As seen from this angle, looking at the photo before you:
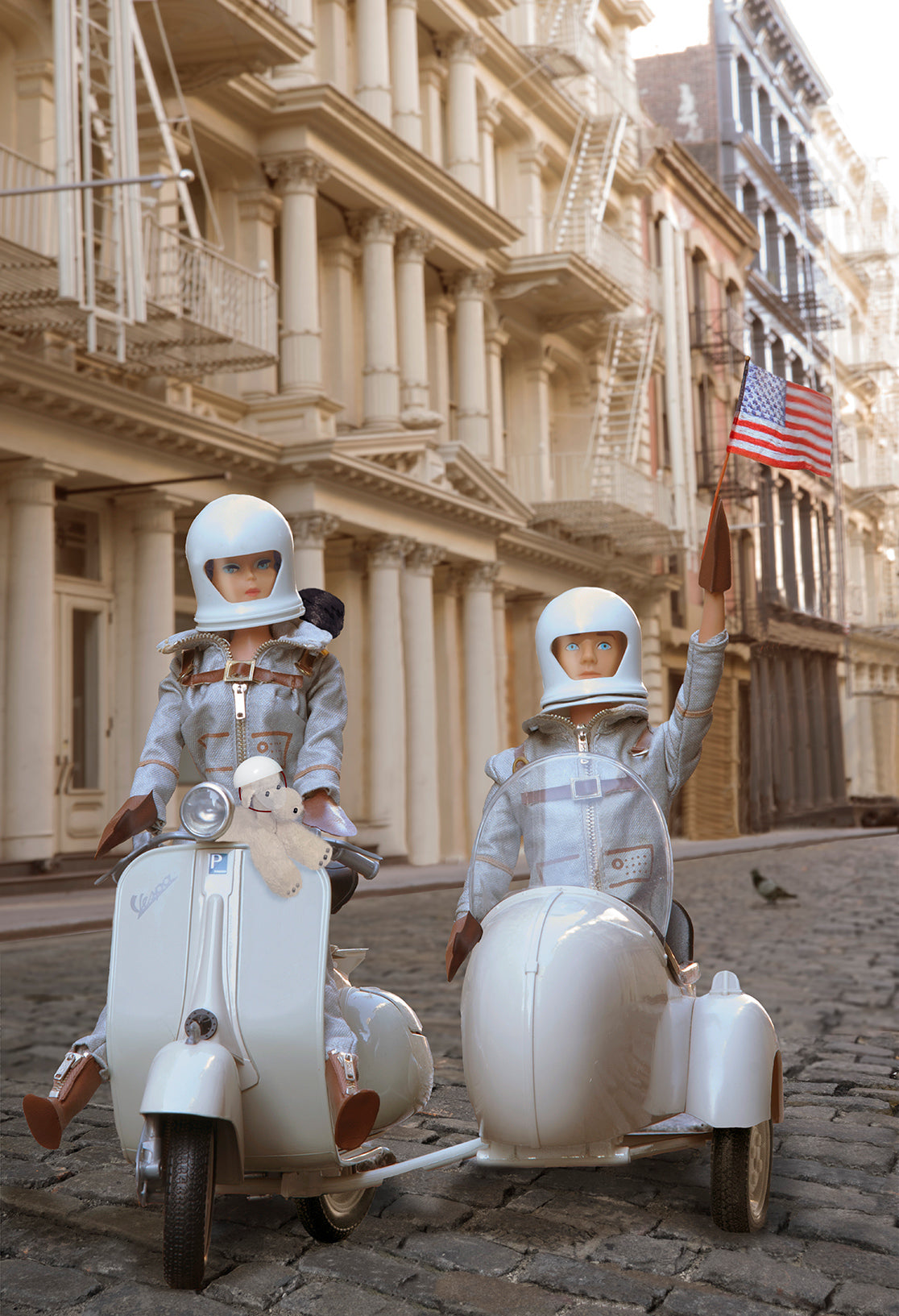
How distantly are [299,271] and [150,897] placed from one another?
1599 cm

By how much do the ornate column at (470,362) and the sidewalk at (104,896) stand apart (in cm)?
722

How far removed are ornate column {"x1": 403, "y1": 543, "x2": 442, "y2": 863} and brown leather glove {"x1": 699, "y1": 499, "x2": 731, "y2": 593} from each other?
15.9 m

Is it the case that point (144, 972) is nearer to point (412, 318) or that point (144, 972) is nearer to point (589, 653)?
point (589, 653)

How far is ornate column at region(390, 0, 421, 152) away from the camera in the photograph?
20859 millimetres

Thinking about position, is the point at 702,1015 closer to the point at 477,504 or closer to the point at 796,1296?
the point at 796,1296

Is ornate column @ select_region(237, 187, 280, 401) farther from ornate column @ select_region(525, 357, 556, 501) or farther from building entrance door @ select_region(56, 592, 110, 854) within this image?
ornate column @ select_region(525, 357, 556, 501)

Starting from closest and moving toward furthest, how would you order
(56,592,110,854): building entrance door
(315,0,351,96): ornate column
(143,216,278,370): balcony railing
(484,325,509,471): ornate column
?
(143,216,278,370): balcony railing, (56,592,110,854): building entrance door, (315,0,351,96): ornate column, (484,325,509,471): ornate column

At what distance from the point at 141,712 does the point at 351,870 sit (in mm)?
12441

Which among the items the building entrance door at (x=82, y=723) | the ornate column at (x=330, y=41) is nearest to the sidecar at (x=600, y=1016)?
the building entrance door at (x=82, y=723)

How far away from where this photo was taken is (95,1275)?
3277mm

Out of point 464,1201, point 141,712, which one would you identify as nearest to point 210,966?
point 464,1201

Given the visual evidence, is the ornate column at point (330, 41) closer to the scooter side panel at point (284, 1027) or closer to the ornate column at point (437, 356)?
the ornate column at point (437, 356)

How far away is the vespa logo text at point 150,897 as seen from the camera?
130 inches

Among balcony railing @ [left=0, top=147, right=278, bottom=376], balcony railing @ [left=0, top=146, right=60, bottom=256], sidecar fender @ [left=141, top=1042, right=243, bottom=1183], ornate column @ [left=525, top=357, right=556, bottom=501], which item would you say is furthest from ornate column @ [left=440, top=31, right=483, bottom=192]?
sidecar fender @ [left=141, top=1042, right=243, bottom=1183]
